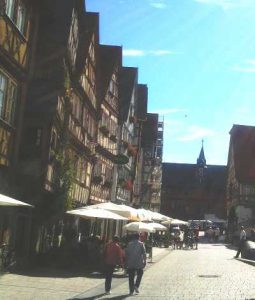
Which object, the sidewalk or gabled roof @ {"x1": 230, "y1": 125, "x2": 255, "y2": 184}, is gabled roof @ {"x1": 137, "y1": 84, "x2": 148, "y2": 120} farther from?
the sidewalk

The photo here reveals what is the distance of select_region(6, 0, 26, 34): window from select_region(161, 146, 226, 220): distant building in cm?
10136

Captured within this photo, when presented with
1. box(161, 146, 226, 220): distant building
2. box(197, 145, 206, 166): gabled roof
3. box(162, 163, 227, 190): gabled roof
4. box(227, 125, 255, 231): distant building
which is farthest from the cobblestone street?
box(197, 145, 206, 166): gabled roof

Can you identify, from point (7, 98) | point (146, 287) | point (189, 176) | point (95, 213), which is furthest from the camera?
point (189, 176)

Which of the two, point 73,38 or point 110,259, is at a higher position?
point 73,38

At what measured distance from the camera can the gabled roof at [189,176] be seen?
4985 inches

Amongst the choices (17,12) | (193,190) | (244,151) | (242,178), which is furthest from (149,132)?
(193,190)

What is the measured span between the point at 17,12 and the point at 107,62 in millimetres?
20389

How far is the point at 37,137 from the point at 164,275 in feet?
22.6

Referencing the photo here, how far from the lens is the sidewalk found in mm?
13243

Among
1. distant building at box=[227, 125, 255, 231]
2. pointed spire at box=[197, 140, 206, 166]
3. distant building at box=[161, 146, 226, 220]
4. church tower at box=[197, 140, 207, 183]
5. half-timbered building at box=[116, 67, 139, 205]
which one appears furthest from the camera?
pointed spire at box=[197, 140, 206, 166]

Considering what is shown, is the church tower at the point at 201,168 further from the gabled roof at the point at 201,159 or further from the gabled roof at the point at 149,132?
the gabled roof at the point at 149,132

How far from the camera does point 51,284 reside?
15477 mm

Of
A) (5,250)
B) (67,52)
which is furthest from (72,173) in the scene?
(5,250)

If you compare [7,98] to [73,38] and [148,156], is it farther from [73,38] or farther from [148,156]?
[148,156]
